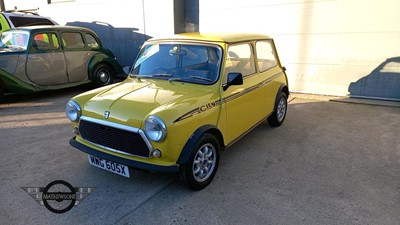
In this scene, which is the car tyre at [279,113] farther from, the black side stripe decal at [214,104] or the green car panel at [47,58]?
the green car panel at [47,58]

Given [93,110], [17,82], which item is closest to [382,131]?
[93,110]

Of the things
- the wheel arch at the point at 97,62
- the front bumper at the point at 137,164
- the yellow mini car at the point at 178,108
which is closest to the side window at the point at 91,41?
the wheel arch at the point at 97,62

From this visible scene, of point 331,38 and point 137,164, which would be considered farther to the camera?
point 331,38

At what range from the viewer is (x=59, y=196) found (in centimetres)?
322

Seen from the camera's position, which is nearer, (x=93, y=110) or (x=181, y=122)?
(x=181, y=122)

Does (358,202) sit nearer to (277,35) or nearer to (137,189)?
(137,189)

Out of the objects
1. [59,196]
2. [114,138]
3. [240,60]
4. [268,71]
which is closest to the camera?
[114,138]

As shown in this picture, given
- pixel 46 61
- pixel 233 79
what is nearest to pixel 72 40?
pixel 46 61

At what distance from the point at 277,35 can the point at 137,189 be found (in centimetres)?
609

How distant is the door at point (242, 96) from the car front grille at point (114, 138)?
1153mm

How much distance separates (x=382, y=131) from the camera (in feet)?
16.9

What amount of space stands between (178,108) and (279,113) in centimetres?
289

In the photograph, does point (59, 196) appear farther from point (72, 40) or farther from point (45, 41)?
point (72, 40)

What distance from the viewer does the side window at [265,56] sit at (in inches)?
181
